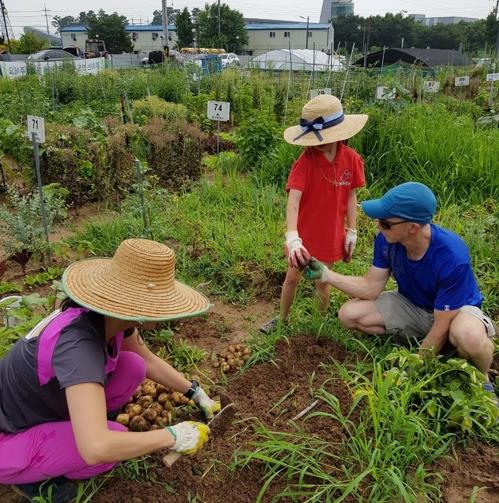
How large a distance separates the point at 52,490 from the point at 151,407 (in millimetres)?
532

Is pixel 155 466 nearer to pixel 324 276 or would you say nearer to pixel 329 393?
pixel 329 393

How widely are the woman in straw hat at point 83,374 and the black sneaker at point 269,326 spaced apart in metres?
1.11

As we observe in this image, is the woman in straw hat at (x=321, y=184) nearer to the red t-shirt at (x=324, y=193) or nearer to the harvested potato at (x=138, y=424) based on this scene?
the red t-shirt at (x=324, y=193)

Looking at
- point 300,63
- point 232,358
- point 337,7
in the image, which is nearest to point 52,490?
point 232,358

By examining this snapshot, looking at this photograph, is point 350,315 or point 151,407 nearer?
point 151,407

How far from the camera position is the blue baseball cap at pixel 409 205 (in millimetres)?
2189

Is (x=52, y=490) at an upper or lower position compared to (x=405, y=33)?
lower

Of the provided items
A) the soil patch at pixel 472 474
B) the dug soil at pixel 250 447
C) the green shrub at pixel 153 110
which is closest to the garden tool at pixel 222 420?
the dug soil at pixel 250 447

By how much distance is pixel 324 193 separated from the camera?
2.84 meters

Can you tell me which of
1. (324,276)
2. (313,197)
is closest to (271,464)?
(324,276)

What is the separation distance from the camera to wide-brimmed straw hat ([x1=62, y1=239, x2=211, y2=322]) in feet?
5.29

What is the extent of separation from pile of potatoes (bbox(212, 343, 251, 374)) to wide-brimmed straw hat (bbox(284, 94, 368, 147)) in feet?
3.96

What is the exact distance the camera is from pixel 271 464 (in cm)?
196

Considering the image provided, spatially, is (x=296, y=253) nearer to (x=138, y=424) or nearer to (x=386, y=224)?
(x=386, y=224)
